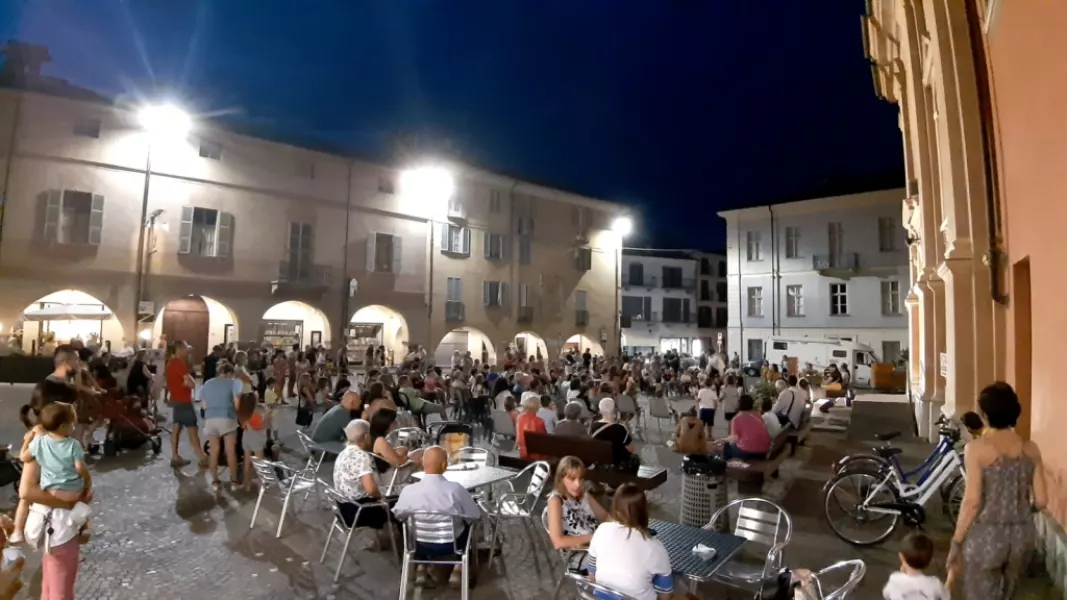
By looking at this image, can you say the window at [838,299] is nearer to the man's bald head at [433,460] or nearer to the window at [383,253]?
the window at [383,253]

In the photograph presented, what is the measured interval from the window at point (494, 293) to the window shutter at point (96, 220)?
15099mm

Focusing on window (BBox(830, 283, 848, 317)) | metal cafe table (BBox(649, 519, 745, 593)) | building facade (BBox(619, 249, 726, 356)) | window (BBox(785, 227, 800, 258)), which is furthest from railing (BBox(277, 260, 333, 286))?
building facade (BBox(619, 249, 726, 356))

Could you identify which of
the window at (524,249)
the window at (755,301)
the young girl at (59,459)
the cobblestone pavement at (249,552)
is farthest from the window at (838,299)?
the young girl at (59,459)

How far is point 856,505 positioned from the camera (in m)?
6.37

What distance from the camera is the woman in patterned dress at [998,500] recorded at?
364 centimetres

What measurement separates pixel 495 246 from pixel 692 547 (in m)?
26.3

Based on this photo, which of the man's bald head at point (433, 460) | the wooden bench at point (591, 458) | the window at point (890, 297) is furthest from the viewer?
the window at point (890, 297)

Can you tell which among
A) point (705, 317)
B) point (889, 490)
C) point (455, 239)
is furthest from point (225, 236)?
point (705, 317)

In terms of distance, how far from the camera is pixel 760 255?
1357 inches

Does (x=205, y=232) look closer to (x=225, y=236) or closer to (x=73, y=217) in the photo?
(x=225, y=236)

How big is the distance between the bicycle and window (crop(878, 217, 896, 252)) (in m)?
27.8

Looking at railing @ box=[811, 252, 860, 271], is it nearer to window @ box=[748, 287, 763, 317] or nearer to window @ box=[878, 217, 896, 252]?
window @ box=[878, 217, 896, 252]

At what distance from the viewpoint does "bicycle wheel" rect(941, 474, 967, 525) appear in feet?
22.0

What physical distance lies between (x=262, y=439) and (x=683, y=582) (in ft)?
28.7
